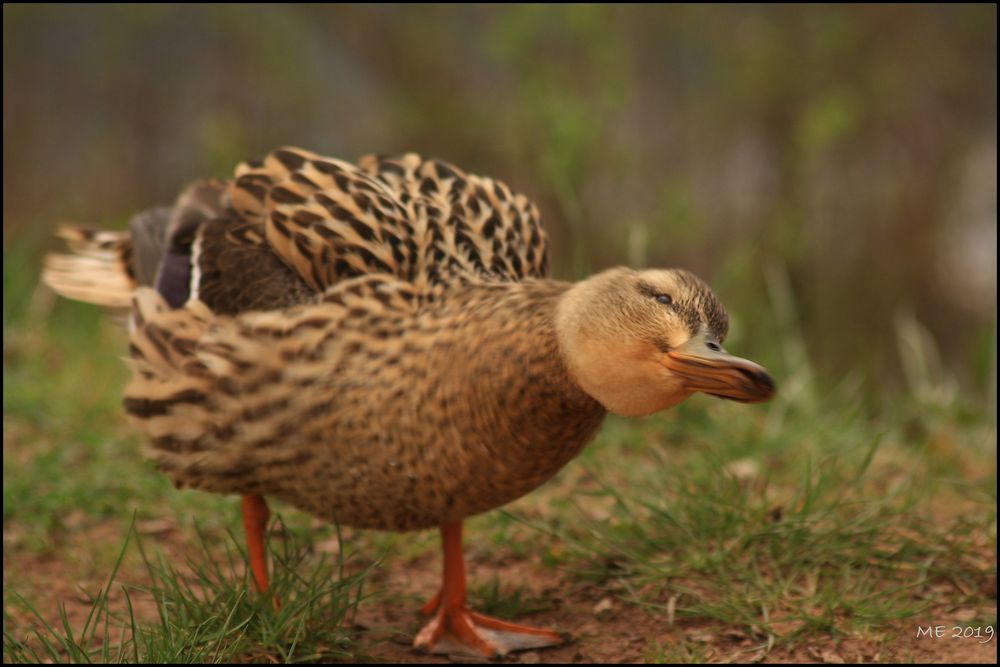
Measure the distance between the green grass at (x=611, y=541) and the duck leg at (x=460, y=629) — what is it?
12 cm

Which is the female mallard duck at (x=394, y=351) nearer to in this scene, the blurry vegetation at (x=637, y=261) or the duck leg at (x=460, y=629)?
the duck leg at (x=460, y=629)

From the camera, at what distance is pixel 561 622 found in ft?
13.0

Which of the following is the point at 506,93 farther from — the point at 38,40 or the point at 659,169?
the point at 38,40

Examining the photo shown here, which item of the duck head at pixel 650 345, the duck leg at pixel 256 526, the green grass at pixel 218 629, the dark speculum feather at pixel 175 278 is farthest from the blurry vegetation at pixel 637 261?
the duck head at pixel 650 345

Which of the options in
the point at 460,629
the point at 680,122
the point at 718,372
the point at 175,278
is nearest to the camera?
the point at 718,372

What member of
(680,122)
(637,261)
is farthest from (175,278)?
(680,122)

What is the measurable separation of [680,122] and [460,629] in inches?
254

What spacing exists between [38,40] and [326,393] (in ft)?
27.5

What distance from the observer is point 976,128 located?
9.45 m

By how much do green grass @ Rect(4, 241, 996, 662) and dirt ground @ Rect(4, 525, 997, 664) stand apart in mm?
13

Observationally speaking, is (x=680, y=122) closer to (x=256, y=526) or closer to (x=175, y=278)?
(x=175, y=278)

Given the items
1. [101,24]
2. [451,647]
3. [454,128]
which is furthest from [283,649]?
[101,24]

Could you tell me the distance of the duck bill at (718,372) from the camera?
2.75 meters

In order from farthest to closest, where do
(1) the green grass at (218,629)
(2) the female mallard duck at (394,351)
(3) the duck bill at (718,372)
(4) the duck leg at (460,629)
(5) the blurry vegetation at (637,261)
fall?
(5) the blurry vegetation at (637,261)
(4) the duck leg at (460,629)
(1) the green grass at (218,629)
(2) the female mallard duck at (394,351)
(3) the duck bill at (718,372)
